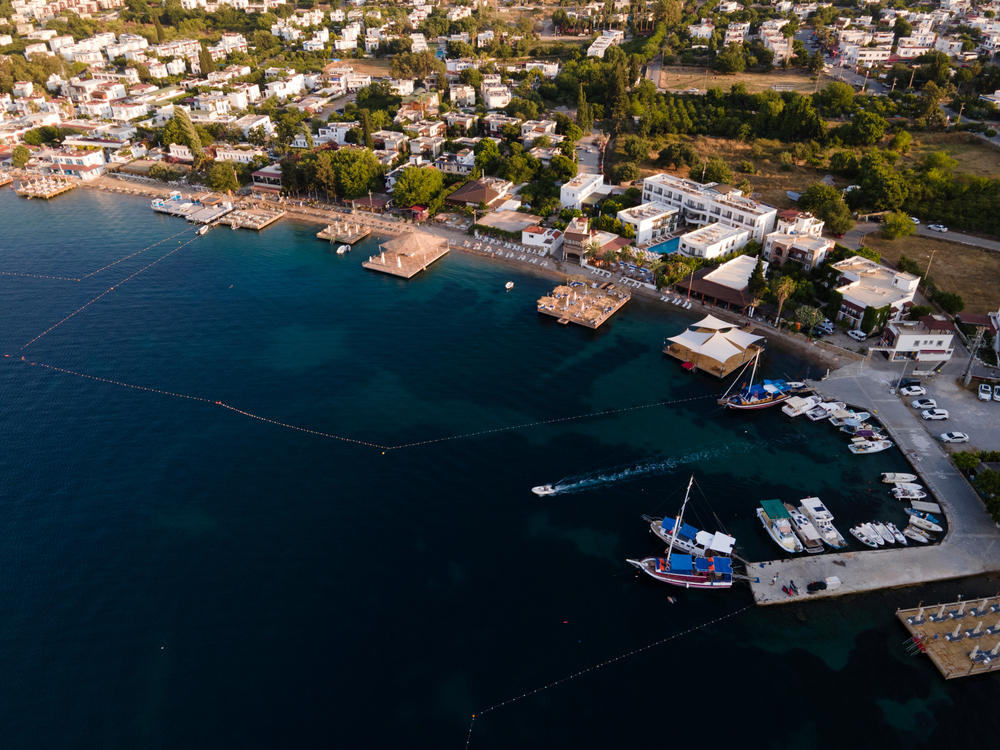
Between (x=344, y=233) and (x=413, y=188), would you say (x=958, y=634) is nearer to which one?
(x=344, y=233)

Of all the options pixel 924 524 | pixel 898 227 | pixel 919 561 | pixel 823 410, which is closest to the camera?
pixel 919 561

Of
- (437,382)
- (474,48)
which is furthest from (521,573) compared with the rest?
(474,48)

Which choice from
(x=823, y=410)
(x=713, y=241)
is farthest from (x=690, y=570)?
(x=713, y=241)

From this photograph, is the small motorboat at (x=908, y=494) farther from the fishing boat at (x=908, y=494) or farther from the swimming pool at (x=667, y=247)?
the swimming pool at (x=667, y=247)

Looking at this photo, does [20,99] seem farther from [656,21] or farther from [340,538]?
[656,21]

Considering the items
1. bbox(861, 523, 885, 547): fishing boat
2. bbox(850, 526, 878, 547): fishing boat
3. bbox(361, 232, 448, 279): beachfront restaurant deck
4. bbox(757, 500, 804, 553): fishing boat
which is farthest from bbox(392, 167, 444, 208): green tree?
bbox(861, 523, 885, 547): fishing boat

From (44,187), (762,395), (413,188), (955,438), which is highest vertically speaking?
(413,188)

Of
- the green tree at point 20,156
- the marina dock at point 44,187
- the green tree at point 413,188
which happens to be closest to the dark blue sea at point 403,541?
the green tree at point 413,188
